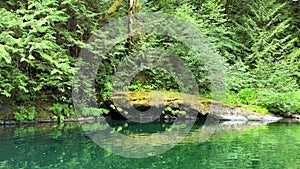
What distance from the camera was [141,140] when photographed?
8672mm

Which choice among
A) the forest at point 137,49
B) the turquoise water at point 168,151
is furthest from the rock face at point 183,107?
the turquoise water at point 168,151

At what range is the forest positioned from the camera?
11414 mm

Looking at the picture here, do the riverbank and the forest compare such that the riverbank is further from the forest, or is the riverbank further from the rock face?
the forest

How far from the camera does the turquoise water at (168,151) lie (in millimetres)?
6211

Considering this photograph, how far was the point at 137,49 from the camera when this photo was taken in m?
14.2

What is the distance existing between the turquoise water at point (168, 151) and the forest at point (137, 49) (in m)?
2.01

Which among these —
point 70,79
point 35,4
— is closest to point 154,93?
point 70,79

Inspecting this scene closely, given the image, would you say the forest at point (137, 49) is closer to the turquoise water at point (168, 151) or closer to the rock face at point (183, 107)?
the rock face at point (183, 107)

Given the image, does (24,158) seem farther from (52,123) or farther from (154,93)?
(154,93)

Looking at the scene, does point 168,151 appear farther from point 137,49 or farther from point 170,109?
point 137,49

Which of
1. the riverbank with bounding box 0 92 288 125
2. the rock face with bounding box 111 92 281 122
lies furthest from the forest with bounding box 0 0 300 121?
the rock face with bounding box 111 92 281 122

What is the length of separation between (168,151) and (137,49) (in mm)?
7334

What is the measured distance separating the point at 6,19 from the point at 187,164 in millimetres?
7543

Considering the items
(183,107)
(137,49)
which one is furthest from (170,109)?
(137,49)
